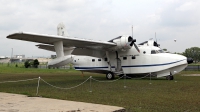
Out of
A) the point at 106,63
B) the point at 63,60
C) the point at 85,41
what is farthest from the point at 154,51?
the point at 63,60

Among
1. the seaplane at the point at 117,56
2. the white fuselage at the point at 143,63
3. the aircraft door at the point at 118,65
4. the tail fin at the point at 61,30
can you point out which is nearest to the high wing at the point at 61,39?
the seaplane at the point at 117,56

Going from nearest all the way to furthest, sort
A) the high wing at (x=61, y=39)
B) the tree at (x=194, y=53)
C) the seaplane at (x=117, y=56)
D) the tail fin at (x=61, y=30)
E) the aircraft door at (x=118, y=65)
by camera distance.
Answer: the high wing at (x=61, y=39) < the seaplane at (x=117, y=56) < the aircraft door at (x=118, y=65) < the tail fin at (x=61, y=30) < the tree at (x=194, y=53)

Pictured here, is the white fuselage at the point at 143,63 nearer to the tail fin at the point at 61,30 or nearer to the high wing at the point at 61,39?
the high wing at the point at 61,39

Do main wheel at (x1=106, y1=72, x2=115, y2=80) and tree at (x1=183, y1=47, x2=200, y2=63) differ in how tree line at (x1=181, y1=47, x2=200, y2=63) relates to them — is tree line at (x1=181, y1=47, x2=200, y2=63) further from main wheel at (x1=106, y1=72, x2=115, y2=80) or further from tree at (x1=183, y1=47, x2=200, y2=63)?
main wheel at (x1=106, y1=72, x2=115, y2=80)


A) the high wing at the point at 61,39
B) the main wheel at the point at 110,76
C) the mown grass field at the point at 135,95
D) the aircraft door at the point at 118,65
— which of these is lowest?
the mown grass field at the point at 135,95

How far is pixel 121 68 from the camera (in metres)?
21.9

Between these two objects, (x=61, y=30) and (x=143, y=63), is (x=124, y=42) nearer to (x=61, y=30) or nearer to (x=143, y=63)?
(x=143, y=63)

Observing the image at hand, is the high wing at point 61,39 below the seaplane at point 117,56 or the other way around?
the other way around

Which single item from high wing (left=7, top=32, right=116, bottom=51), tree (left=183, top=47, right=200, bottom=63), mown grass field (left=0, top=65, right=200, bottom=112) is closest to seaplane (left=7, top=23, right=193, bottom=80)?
high wing (left=7, top=32, right=116, bottom=51)

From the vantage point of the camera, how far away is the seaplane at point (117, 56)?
17609mm

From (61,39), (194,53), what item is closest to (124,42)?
(61,39)

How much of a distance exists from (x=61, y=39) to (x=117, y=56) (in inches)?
262

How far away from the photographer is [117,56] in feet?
72.2

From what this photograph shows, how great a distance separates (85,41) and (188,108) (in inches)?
493
